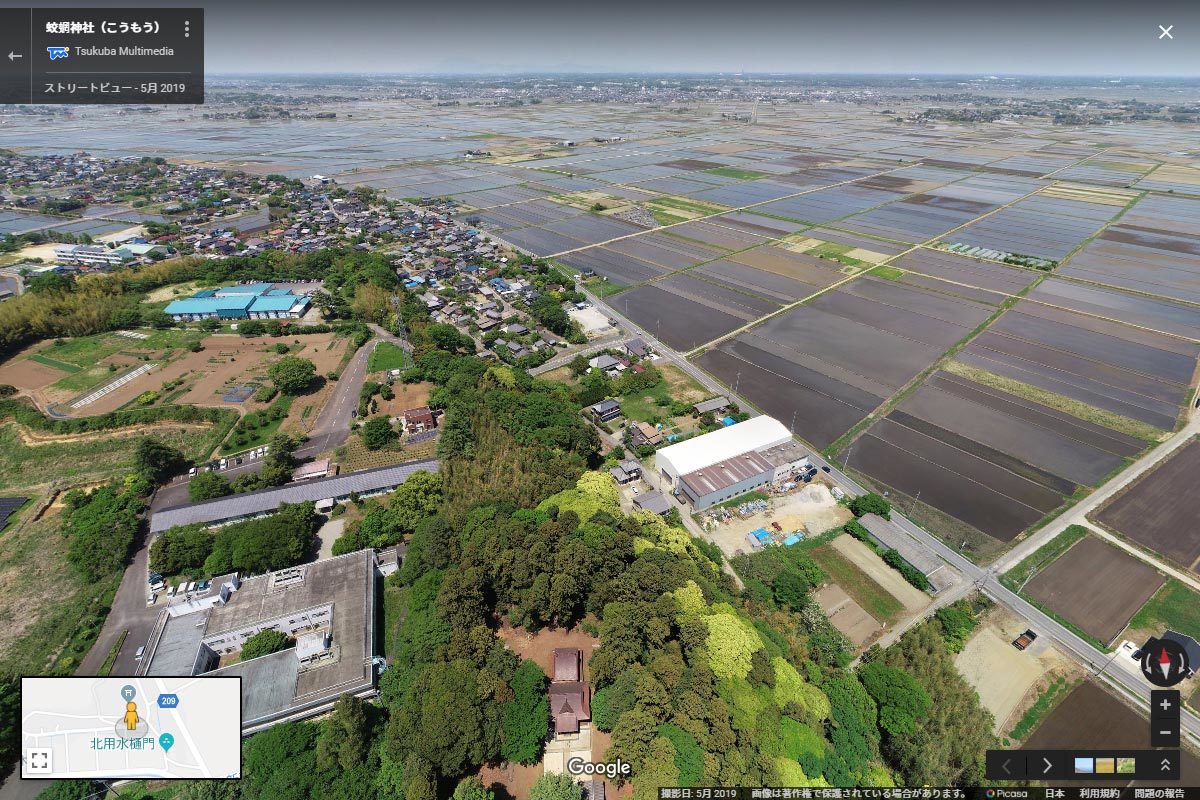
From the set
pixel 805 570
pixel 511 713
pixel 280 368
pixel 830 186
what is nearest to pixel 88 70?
pixel 280 368

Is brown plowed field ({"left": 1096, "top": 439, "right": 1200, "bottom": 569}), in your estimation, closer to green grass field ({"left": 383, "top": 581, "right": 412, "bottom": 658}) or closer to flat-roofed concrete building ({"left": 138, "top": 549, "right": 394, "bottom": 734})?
green grass field ({"left": 383, "top": 581, "right": 412, "bottom": 658})

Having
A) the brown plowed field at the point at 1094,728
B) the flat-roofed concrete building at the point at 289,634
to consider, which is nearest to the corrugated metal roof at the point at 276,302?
the flat-roofed concrete building at the point at 289,634

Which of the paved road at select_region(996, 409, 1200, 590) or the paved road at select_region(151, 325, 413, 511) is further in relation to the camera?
the paved road at select_region(151, 325, 413, 511)

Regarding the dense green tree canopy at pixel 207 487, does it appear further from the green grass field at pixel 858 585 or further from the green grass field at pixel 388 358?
the green grass field at pixel 858 585

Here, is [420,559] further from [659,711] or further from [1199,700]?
[1199,700]

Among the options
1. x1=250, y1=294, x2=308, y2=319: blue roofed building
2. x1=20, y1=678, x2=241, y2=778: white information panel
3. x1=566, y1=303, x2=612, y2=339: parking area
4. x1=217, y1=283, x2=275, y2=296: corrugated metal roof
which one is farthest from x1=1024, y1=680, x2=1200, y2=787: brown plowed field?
x1=217, y1=283, x2=275, y2=296: corrugated metal roof

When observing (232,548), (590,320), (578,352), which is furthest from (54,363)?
(590,320)

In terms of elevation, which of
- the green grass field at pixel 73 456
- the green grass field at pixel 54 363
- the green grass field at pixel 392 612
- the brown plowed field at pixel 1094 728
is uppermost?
the green grass field at pixel 54 363

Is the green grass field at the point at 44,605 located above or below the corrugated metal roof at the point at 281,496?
below
